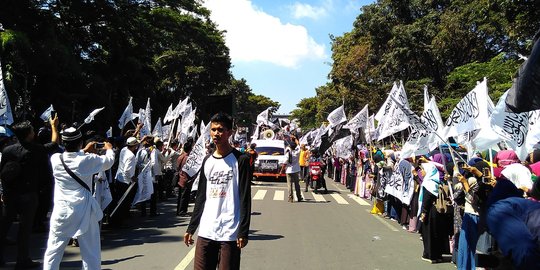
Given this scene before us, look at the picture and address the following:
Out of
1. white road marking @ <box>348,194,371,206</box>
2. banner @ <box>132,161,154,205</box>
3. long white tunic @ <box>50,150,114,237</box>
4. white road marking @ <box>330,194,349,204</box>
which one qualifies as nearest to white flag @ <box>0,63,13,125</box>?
banner @ <box>132,161,154,205</box>

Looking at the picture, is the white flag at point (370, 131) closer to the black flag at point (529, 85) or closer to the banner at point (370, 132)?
the banner at point (370, 132)

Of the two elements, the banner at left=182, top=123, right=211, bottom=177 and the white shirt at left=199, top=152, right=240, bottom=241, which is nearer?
the white shirt at left=199, top=152, right=240, bottom=241

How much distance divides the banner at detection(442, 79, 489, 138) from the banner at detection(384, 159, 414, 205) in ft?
10.6

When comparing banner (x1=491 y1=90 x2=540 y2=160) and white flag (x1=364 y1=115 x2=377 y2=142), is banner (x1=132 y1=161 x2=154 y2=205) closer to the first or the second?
banner (x1=491 y1=90 x2=540 y2=160)

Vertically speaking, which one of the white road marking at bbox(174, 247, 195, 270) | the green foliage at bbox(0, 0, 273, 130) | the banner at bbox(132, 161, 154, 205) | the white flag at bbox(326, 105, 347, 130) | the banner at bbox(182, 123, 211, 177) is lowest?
the white road marking at bbox(174, 247, 195, 270)

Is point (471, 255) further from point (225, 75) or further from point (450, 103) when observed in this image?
point (225, 75)

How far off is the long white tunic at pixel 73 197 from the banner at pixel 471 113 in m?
4.64

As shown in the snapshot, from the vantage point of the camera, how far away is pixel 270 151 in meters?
24.5

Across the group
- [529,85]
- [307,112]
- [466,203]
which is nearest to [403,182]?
[466,203]

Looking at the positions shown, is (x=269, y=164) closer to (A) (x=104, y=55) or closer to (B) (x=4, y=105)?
(A) (x=104, y=55)

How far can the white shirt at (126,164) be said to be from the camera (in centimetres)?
889

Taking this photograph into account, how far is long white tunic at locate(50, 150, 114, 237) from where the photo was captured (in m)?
4.85

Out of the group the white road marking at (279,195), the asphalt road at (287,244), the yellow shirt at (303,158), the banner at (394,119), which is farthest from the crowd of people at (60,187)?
the yellow shirt at (303,158)

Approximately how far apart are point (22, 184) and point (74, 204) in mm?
1705
